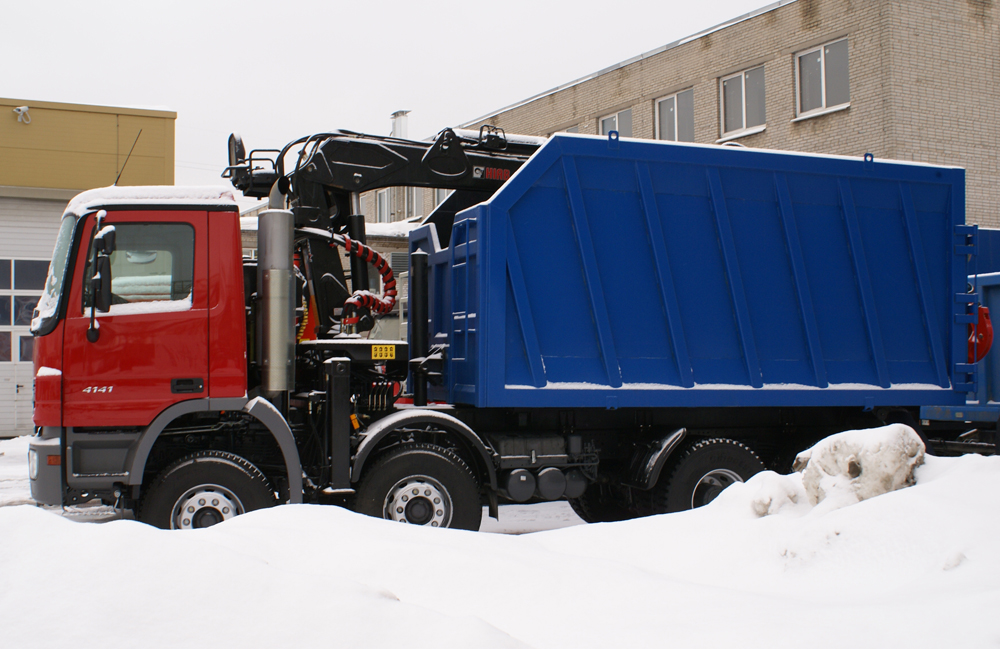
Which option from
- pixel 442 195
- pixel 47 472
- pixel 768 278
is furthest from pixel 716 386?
pixel 442 195

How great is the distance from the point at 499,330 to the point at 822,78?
1452cm

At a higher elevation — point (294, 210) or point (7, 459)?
point (294, 210)

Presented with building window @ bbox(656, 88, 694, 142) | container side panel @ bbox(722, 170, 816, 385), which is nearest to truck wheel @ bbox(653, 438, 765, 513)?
container side panel @ bbox(722, 170, 816, 385)

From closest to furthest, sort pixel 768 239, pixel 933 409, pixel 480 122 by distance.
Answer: pixel 768 239 < pixel 933 409 < pixel 480 122

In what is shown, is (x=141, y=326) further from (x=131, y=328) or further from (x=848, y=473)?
(x=848, y=473)

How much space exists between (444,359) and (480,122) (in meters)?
22.5

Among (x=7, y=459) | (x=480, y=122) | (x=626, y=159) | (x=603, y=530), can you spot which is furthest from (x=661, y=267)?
(x=480, y=122)

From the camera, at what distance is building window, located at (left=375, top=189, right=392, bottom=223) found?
116 feet

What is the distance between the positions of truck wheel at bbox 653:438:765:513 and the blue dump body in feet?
1.41

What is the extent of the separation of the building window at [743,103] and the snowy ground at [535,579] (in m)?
16.4

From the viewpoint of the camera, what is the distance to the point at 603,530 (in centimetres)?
504

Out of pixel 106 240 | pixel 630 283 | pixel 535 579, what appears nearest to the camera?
pixel 535 579

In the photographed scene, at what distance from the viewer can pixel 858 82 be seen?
56.5 ft

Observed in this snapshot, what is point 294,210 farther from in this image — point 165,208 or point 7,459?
point 7,459
